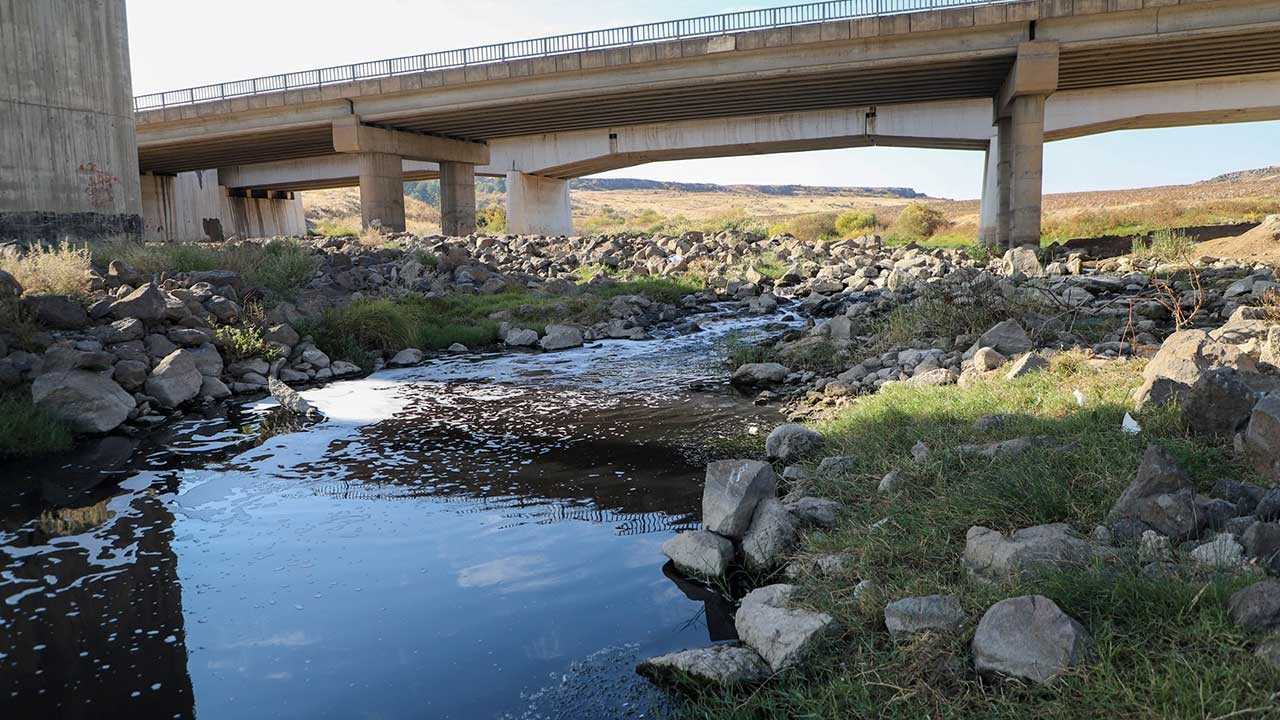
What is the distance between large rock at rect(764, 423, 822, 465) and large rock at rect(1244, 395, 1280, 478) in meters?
→ 3.04

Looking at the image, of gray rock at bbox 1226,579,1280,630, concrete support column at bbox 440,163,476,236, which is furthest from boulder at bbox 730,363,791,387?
concrete support column at bbox 440,163,476,236

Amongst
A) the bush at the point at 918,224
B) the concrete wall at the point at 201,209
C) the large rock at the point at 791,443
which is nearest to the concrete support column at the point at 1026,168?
the bush at the point at 918,224

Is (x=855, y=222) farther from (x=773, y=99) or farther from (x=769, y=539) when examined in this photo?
(x=769, y=539)

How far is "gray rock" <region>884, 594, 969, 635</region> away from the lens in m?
3.80

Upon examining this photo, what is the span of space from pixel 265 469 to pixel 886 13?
21.4 meters

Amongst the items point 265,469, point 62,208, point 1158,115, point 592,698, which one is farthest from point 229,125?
point 592,698

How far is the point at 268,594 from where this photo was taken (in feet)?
17.0

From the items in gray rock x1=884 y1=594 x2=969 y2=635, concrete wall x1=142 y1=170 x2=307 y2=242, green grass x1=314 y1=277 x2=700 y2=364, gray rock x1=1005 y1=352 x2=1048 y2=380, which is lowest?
gray rock x1=884 y1=594 x2=969 y2=635

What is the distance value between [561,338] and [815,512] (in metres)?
9.85

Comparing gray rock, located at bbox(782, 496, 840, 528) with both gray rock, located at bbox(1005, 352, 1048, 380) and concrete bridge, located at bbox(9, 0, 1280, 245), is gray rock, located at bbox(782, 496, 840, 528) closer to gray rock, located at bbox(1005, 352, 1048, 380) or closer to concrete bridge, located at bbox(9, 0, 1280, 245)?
gray rock, located at bbox(1005, 352, 1048, 380)

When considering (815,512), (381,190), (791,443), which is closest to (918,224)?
(381,190)

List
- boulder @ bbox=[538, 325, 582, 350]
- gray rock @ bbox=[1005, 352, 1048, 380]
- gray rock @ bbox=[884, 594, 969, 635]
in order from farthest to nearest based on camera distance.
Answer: boulder @ bbox=[538, 325, 582, 350] < gray rock @ bbox=[1005, 352, 1048, 380] < gray rock @ bbox=[884, 594, 969, 635]

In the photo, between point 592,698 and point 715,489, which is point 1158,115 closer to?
point 715,489

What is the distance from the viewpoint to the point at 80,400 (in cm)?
912
